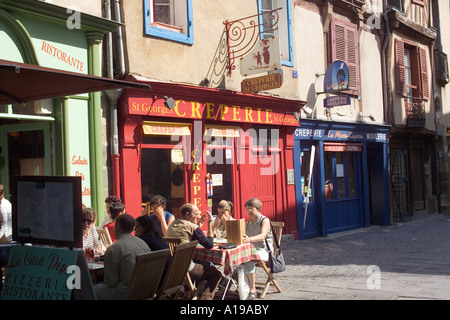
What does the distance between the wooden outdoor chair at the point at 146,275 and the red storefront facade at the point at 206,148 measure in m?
4.20

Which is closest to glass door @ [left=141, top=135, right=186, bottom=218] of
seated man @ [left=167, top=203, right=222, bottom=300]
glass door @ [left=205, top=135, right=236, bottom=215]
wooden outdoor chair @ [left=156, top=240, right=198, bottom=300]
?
glass door @ [left=205, top=135, right=236, bottom=215]

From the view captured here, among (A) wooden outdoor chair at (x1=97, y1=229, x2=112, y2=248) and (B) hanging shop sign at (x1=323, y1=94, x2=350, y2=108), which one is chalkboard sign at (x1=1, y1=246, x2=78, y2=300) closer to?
(A) wooden outdoor chair at (x1=97, y1=229, x2=112, y2=248)

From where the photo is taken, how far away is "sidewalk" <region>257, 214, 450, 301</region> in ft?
23.2

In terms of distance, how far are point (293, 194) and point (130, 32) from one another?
571 centimetres

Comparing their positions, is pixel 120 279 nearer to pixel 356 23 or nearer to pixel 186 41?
pixel 186 41

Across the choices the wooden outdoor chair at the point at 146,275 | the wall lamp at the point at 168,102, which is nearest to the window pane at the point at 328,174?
the wall lamp at the point at 168,102

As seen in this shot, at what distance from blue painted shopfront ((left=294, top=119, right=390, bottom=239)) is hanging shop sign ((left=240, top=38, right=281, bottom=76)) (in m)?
2.82

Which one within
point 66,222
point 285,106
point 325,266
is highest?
point 285,106

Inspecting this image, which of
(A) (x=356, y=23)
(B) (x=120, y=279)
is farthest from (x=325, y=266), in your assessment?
(A) (x=356, y=23)

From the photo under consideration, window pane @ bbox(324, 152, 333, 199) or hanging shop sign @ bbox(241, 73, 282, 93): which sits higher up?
hanging shop sign @ bbox(241, 73, 282, 93)

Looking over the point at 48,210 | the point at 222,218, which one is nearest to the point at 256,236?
the point at 222,218

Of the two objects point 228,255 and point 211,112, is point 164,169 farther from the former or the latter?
point 228,255

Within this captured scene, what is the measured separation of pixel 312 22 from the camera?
44.9 ft

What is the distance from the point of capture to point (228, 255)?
Answer: 20.6 ft
